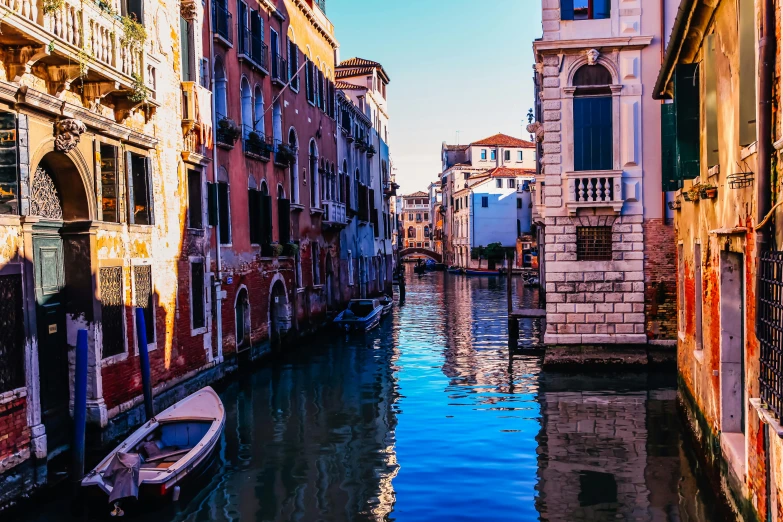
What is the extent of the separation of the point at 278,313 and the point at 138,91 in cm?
984

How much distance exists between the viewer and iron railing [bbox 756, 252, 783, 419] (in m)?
4.73

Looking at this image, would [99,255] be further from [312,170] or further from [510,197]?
[510,197]

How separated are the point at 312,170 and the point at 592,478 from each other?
15.6 metres

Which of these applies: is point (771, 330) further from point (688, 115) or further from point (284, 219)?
point (284, 219)

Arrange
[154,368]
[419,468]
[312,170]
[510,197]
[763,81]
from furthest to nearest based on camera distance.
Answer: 1. [510,197]
2. [312,170]
3. [154,368]
4. [419,468]
5. [763,81]

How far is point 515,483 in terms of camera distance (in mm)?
8508

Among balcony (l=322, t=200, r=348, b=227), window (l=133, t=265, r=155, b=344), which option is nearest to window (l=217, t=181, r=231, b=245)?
window (l=133, t=265, r=155, b=344)

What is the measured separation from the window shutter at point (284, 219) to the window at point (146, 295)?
7491 mm

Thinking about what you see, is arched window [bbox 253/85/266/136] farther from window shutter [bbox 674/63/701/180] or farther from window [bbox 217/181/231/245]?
window shutter [bbox 674/63/701/180]

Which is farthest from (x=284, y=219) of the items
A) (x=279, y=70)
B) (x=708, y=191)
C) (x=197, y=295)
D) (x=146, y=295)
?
(x=708, y=191)

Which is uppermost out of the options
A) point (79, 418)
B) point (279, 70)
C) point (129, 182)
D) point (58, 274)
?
point (279, 70)

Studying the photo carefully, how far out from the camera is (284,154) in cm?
1873

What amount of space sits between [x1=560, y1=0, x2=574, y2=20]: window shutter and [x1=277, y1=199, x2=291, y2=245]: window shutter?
7972mm

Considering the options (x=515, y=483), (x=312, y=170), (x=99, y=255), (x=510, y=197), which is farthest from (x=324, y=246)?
(x=510, y=197)
